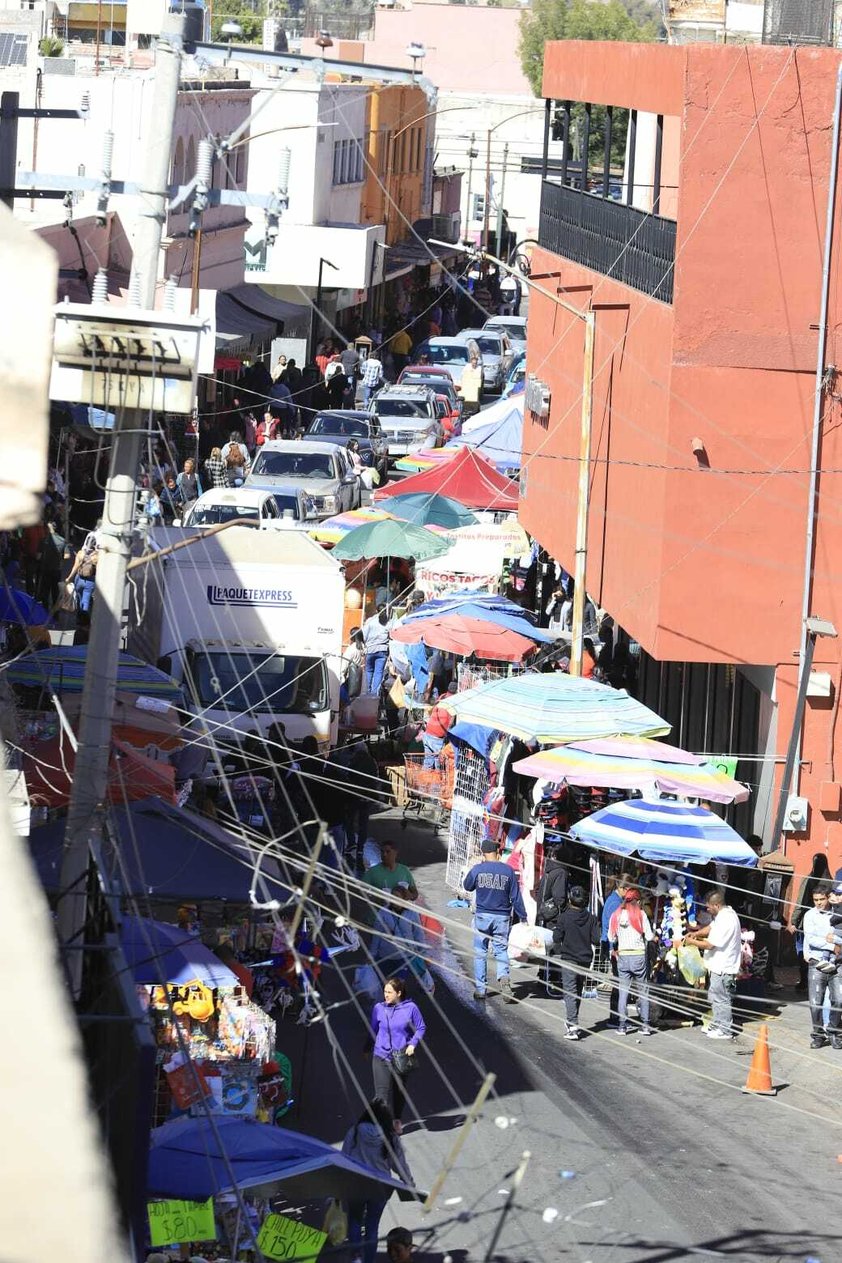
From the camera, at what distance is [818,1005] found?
1458cm

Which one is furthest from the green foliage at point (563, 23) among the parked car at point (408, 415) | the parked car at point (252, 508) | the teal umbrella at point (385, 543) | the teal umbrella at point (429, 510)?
the teal umbrella at point (385, 543)

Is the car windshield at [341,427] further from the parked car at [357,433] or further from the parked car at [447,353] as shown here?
the parked car at [447,353]

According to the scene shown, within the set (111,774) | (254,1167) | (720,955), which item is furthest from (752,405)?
(254,1167)

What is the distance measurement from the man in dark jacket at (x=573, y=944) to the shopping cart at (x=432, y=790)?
16.7 feet

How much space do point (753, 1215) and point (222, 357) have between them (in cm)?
3165

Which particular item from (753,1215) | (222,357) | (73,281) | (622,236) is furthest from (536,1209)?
(222,357)

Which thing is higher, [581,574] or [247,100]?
[247,100]

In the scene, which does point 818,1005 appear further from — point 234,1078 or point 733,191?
point 733,191

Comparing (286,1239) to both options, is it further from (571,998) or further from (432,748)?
(432,748)

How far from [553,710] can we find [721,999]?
3.37 metres

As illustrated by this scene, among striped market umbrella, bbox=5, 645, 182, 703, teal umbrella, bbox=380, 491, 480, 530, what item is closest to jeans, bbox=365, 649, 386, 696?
striped market umbrella, bbox=5, 645, 182, 703

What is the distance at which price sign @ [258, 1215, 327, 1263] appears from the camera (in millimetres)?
8430

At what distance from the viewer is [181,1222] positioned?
8.03m

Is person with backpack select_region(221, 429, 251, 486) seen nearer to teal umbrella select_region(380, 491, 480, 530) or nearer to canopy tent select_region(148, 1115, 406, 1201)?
teal umbrella select_region(380, 491, 480, 530)
